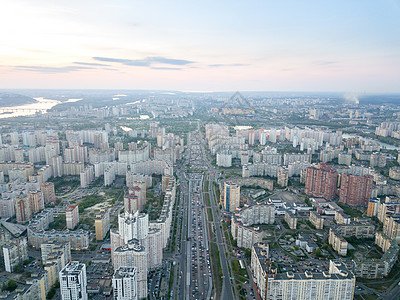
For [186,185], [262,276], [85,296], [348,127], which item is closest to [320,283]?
[262,276]

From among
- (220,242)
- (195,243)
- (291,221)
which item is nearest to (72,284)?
(195,243)

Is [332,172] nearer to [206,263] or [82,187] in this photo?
[206,263]

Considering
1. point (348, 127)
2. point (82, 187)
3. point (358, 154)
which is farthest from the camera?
point (348, 127)

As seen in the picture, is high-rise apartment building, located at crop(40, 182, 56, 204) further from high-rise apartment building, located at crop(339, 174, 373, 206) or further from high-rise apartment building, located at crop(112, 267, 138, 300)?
high-rise apartment building, located at crop(339, 174, 373, 206)

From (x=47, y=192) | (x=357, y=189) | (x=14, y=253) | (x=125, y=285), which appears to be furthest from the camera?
(x=47, y=192)

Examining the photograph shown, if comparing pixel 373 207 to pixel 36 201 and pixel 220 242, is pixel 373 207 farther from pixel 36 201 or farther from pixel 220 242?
pixel 36 201

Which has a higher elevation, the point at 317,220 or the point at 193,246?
the point at 317,220
